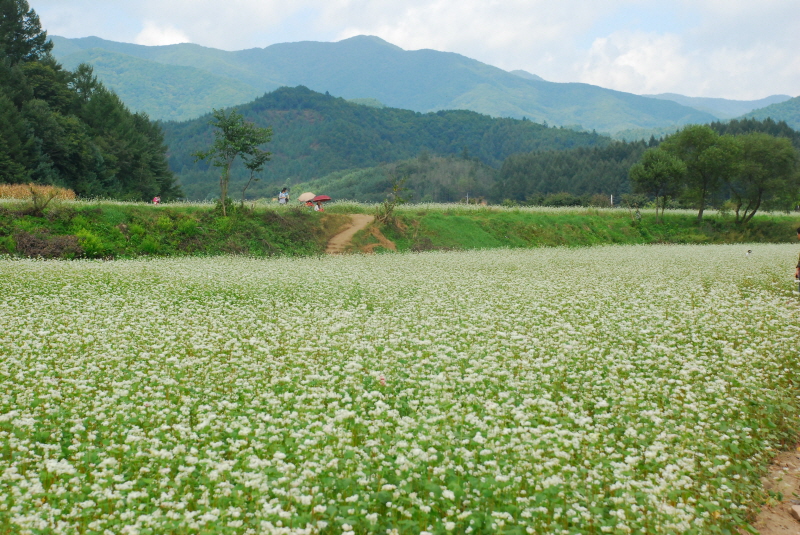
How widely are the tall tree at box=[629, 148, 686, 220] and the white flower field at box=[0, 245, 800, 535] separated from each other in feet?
142

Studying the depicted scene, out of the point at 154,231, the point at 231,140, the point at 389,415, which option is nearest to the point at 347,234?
the point at 231,140

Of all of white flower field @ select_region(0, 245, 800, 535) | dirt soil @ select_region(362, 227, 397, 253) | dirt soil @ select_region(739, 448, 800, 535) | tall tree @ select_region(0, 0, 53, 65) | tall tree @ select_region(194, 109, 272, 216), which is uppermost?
Result: tall tree @ select_region(0, 0, 53, 65)

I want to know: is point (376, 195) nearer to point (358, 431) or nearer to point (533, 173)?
point (533, 173)

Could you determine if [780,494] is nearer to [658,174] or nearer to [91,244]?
[91,244]

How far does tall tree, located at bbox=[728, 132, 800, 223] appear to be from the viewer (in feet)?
181

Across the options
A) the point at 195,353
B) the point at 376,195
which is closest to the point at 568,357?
the point at 195,353

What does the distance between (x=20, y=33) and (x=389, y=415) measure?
70.2 m

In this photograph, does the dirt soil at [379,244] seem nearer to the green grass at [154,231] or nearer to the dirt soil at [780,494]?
the green grass at [154,231]

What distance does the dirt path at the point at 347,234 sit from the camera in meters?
35.7

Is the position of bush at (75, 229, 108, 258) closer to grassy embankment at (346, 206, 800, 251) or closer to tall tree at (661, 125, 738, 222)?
grassy embankment at (346, 206, 800, 251)

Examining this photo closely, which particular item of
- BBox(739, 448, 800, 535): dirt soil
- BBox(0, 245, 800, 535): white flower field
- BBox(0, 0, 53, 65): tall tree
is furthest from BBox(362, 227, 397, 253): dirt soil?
BBox(0, 0, 53, 65): tall tree

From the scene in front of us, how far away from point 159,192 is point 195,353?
191ft

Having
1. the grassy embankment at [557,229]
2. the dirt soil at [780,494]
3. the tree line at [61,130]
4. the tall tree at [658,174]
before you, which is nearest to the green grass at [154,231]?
the grassy embankment at [557,229]

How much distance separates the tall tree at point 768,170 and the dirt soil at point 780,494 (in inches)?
2175
